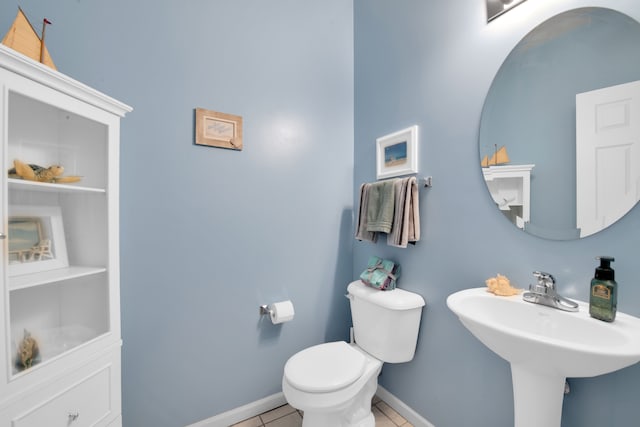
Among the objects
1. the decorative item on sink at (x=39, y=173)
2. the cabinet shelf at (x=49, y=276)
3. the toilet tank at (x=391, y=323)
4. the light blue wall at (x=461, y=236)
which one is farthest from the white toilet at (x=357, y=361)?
the decorative item on sink at (x=39, y=173)

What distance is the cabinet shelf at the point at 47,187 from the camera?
30.6 inches

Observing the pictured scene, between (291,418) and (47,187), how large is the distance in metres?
1.62

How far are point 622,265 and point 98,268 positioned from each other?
71.5 inches

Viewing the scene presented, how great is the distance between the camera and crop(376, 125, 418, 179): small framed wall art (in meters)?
1.38

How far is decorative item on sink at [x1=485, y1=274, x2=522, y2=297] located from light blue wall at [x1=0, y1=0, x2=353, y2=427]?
97cm

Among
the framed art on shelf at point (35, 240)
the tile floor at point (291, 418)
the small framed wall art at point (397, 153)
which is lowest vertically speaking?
the tile floor at point (291, 418)

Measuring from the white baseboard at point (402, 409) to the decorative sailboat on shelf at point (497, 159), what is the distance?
4.44 ft

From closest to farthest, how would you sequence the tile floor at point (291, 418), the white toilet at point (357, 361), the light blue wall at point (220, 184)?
the white toilet at point (357, 361) → the light blue wall at point (220, 184) → the tile floor at point (291, 418)

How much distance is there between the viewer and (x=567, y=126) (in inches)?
35.1

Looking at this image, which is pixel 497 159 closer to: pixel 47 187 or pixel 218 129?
pixel 218 129

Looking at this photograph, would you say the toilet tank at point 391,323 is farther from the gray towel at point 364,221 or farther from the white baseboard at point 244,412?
the white baseboard at point 244,412

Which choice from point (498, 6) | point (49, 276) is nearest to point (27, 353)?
point (49, 276)

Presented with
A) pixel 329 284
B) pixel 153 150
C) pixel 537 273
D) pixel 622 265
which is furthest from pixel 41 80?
pixel 622 265

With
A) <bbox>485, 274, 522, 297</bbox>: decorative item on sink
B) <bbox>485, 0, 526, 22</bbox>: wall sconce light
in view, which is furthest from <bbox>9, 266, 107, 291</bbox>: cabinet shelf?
<bbox>485, 0, 526, 22</bbox>: wall sconce light
